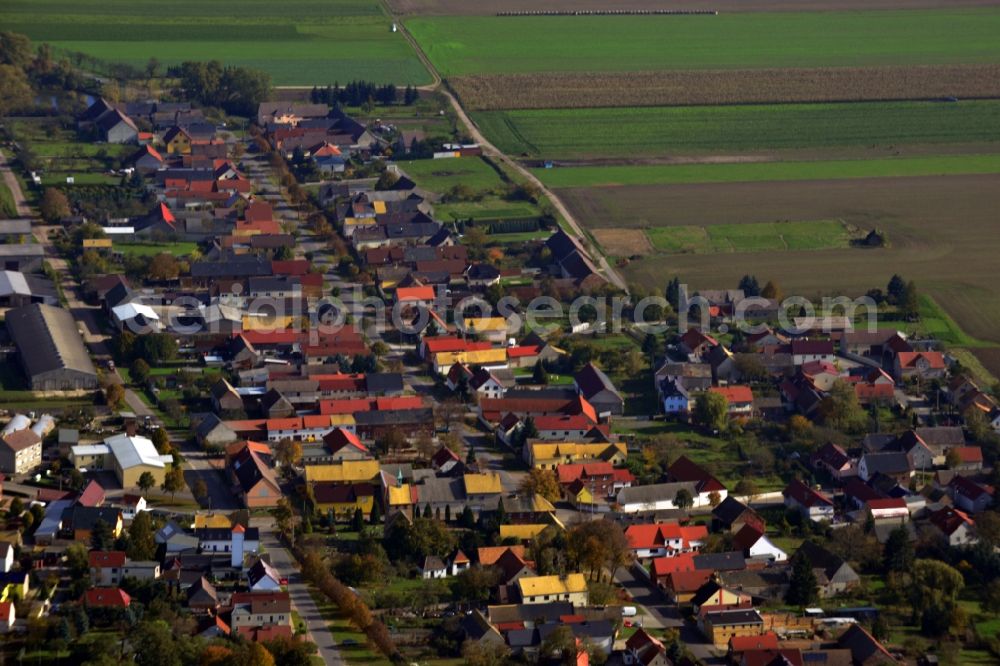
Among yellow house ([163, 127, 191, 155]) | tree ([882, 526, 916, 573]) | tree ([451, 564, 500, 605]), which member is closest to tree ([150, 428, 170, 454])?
tree ([451, 564, 500, 605])

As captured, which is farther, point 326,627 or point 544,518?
point 544,518

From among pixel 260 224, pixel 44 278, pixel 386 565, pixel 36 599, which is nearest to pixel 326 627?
pixel 386 565

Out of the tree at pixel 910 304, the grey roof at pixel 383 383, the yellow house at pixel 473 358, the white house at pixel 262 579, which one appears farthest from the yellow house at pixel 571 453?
the tree at pixel 910 304

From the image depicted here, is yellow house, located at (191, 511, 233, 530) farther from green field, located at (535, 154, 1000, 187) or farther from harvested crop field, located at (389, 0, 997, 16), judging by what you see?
harvested crop field, located at (389, 0, 997, 16)

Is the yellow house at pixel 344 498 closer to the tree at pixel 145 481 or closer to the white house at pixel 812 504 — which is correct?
the tree at pixel 145 481

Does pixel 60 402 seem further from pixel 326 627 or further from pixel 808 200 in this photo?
pixel 808 200

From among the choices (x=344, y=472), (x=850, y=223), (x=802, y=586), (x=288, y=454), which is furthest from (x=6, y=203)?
(x=802, y=586)
